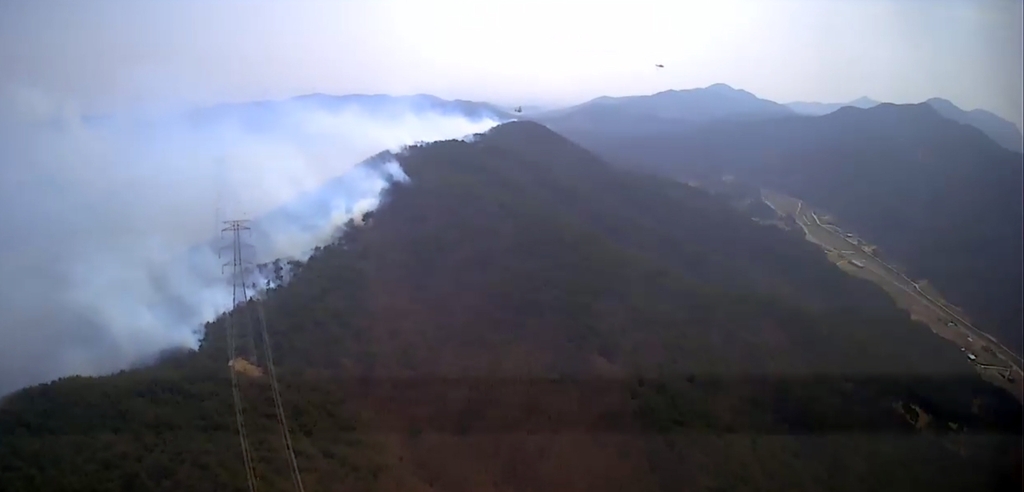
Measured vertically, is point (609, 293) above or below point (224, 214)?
below

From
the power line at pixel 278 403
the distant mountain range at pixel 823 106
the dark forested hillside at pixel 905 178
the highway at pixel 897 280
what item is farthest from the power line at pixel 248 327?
the distant mountain range at pixel 823 106

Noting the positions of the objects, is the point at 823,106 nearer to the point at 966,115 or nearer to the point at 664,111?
the point at 966,115

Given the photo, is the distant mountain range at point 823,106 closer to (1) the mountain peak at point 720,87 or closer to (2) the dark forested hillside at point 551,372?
(1) the mountain peak at point 720,87

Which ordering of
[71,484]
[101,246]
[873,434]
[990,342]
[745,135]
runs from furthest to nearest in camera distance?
[745,135] < [990,342] < [873,434] < [101,246] < [71,484]

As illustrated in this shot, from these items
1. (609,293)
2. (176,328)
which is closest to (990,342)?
(609,293)

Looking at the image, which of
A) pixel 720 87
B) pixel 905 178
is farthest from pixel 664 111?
pixel 905 178

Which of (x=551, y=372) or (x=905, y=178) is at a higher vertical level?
A: (x=905, y=178)

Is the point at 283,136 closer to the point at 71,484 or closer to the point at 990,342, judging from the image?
the point at 71,484
